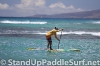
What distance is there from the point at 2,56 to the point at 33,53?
1.98 metres

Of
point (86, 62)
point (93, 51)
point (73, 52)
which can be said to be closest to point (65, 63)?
point (86, 62)

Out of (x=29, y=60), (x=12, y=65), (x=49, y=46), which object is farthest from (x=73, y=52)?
(x=12, y=65)

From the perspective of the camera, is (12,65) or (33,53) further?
(33,53)

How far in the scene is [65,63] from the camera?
11945 millimetres

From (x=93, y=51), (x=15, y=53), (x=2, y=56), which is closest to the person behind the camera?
(x=2, y=56)

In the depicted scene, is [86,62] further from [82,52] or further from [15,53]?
[15,53]

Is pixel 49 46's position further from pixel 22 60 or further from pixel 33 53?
pixel 22 60

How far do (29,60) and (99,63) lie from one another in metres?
3.54

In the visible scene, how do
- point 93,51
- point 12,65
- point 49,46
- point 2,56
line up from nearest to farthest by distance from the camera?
1. point 12,65
2. point 2,56
3. point 93,51
4. point 49,46

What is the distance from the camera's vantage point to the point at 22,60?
41.2 feet

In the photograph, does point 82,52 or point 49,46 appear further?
point 49,46

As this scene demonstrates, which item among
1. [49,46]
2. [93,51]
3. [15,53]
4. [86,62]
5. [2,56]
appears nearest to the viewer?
[86,62]

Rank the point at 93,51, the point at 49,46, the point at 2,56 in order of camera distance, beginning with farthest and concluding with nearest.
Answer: the point at 49,46 < the point at 93,51 < the point at 2,56

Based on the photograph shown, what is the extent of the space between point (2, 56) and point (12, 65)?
2.14 meters
